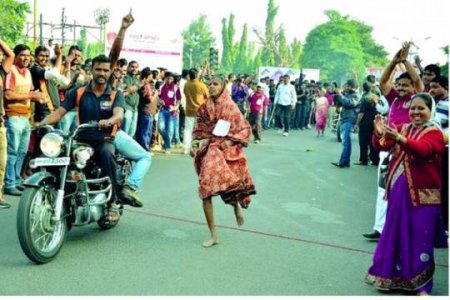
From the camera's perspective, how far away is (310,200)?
28.1ft

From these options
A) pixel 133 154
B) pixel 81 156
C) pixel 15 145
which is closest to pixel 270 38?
pixel 15 145

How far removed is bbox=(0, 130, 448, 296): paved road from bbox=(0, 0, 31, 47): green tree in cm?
4457

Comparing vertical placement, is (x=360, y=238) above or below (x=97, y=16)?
below

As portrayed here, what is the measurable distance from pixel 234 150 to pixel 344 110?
285 inches

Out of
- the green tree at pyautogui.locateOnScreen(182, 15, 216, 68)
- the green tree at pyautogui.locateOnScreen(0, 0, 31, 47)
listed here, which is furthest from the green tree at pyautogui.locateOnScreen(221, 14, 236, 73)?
the green tree at pyautogui.locateOnScreen(0, 0, 31, 47)

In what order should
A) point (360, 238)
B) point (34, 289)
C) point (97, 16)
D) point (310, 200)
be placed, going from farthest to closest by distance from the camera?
point (97, 16) < point (310, 200) < point (360, 238) < point (34, 289)

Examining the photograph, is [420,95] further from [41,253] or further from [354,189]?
[354,189]

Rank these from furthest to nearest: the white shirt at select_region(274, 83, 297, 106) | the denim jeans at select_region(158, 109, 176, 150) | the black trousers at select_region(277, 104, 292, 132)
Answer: the black trousers at select_region(277, 104, 292, 132) → the white shirt at select_region(274, 83, 297, 106) → the denim jeans at select_region(158, 109, 176, 150)

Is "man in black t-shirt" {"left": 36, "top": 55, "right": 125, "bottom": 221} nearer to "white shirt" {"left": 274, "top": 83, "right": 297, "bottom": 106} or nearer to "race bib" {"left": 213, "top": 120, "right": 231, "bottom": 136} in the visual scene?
"race bib" {"left": 213, "top": 120, "right": 231, "bottom": 136}

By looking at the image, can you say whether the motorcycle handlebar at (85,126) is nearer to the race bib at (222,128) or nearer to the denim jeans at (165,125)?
the race bib at (222,128)

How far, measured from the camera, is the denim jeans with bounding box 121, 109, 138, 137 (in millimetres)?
11191

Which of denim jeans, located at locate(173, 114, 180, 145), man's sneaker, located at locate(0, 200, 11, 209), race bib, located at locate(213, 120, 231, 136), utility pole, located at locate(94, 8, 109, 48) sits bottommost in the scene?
man's sneaker, located at locate(0, 200, 11, 209)

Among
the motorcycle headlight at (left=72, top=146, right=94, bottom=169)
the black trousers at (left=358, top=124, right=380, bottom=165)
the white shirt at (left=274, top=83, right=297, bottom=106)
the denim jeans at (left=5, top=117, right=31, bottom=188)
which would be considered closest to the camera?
the motorcycle headlight at (left=72, top=146, right=94, bottom=169)

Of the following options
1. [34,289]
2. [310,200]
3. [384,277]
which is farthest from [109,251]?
[310,200]
